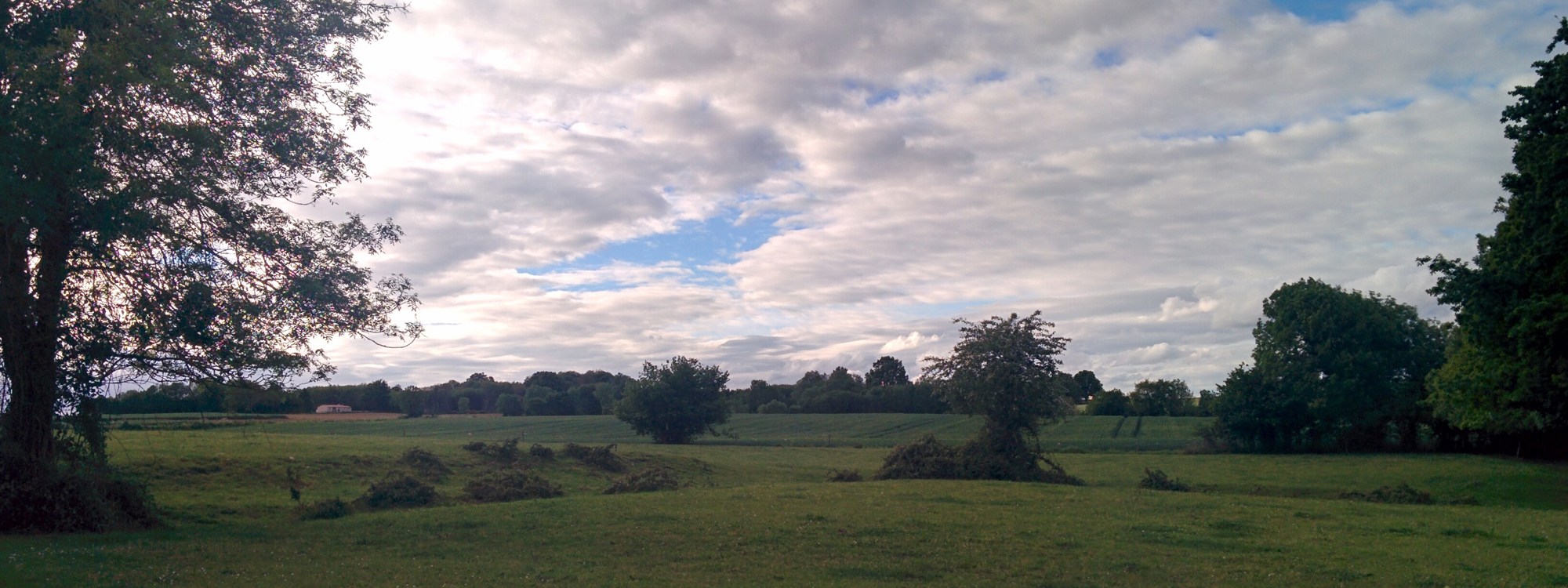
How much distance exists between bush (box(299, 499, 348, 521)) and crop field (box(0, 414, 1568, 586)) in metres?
0.93

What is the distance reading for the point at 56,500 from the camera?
18266 millimetres

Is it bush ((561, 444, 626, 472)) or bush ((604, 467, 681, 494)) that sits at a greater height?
bush ((561, 444, 626, 472))

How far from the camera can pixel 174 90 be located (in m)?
16.7

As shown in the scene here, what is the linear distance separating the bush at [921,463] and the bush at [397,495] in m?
18.0

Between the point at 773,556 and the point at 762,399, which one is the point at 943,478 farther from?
the point at 762,399

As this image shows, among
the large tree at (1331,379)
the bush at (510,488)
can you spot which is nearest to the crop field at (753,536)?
the bush at (510,488)

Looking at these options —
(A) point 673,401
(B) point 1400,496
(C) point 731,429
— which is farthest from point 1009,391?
(C) point 731,429

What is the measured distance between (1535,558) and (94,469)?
95.9 feet

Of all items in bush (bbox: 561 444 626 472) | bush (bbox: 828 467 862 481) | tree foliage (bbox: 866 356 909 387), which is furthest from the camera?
tree foliage (bbox: 866 356 909 387)

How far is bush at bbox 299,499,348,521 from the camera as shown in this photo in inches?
917

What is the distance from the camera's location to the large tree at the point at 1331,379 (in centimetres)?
6106

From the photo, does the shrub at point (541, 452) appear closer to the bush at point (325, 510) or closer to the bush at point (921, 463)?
the bush at point (921, 463)

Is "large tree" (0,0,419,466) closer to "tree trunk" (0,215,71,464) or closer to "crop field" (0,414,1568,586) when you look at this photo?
"tree trunk" (0,215,71,464)

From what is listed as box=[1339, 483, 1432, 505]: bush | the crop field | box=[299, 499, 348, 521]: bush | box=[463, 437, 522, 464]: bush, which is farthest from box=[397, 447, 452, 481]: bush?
box=[1339, 483, 1432, 505]: bush
